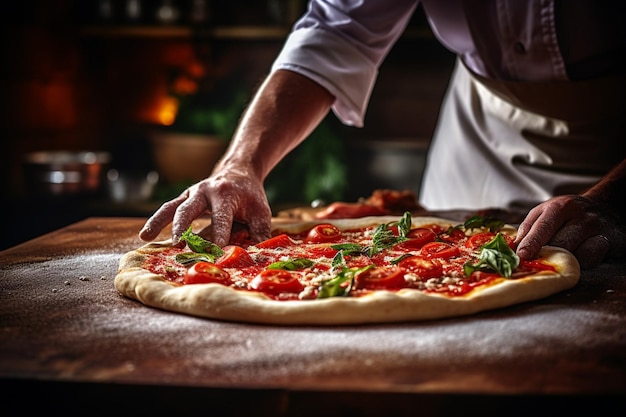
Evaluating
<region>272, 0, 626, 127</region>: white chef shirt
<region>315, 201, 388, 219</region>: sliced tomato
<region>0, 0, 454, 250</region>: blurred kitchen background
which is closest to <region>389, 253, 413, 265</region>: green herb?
<region>315, 201, 388, 219</region>: sliced tomato

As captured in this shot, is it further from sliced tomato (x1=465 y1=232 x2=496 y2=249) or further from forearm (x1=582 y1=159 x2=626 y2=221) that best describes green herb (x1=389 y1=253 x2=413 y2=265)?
forearm (x1=582 y1=159 x2=626 y2=221)

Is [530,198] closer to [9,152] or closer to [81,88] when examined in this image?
[9,152]

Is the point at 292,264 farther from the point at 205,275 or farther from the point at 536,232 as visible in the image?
the point at 536,232

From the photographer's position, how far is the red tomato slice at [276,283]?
1648 mm

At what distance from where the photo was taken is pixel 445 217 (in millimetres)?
2588

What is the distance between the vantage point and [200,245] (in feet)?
6.38

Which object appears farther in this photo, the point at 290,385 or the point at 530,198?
the point at 530,198

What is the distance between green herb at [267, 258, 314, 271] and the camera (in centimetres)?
178

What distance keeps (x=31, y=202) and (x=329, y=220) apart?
2976mm

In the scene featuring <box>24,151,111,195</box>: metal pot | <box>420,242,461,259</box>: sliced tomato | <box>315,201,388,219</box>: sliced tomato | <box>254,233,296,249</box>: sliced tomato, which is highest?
<box>420,242,461,259</box>: sliced tomato

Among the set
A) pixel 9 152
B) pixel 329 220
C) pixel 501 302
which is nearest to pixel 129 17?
pixel 9 152

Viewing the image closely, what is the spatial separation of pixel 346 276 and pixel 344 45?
4.17 feet

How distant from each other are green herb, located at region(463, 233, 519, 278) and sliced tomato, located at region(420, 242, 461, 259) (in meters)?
0.14

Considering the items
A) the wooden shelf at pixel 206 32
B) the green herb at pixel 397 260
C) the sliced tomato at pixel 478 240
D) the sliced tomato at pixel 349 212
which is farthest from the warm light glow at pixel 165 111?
the green herb at pixel 397 260
